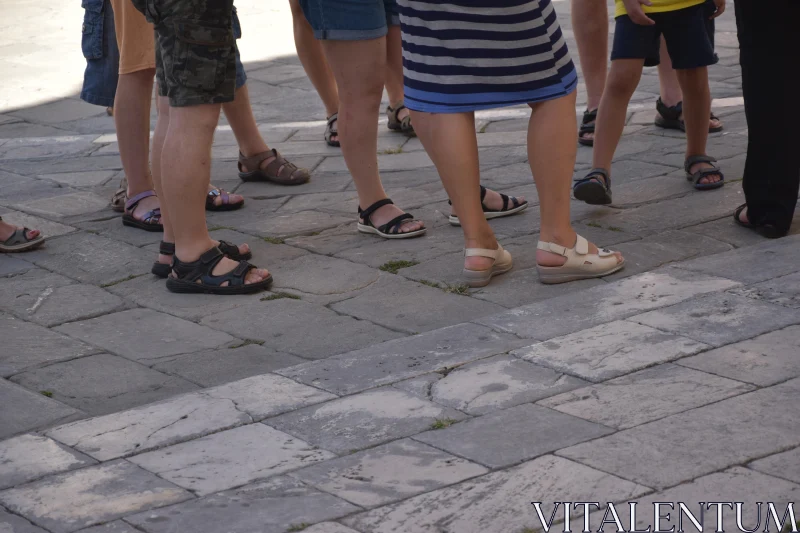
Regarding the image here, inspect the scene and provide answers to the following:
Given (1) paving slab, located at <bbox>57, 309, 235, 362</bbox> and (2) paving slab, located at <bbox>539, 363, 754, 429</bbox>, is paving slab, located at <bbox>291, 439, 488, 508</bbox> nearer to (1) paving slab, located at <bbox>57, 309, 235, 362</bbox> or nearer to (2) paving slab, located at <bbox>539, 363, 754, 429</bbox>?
(2) paving slab, located at <bbox>539, 363, 754, 429</bbox>

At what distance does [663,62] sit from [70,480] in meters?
3.99

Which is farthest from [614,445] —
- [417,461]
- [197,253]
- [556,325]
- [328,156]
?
[328,156]

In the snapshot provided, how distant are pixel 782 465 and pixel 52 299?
2476 millimetres

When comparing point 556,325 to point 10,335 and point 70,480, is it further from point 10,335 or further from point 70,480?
point 10,335

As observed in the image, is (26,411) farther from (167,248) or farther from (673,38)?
(673,38)

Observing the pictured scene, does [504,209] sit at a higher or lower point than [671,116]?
higher

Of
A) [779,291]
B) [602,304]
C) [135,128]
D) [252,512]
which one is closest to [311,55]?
[135,128]

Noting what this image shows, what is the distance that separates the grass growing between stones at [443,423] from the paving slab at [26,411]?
930 millimetres

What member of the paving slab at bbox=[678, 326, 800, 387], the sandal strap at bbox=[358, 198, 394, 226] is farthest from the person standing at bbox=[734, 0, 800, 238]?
the sandal strap at bbox=[358, 198, 394, 226]

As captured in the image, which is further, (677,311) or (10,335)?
(10,335)

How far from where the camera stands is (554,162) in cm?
379

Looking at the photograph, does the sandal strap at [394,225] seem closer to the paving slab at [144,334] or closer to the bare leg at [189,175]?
the bare leg at [189,175]

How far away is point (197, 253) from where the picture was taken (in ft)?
13.1

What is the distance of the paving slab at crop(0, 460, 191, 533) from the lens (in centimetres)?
245
